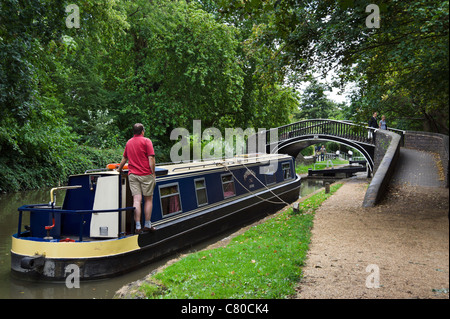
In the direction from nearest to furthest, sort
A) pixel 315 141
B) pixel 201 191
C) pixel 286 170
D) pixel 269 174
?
pixel 201 191, pixel 269 174, pixel 286 170, pixel 315 141

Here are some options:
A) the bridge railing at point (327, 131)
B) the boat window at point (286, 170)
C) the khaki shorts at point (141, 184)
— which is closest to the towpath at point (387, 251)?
the khaki shorts at point (141, 184)

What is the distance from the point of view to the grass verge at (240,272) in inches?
197

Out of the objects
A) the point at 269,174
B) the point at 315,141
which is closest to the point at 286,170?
the point at 269,174

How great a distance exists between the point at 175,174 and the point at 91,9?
9.47m

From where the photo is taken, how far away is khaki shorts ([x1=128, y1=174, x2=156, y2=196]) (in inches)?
284

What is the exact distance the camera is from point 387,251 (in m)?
5.46

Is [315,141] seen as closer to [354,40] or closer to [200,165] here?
[200,165]

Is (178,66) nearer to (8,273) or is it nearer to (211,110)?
(211,110)

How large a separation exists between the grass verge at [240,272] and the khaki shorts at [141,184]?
1438 mm

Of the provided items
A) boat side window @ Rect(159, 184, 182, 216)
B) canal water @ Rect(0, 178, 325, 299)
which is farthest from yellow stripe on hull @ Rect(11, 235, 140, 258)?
boat side window @ Rect(159, 184, 182, 216)

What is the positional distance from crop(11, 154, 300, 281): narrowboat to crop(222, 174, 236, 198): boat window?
0.06 meters

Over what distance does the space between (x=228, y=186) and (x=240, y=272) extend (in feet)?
19.6

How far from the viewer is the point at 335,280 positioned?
486 cm

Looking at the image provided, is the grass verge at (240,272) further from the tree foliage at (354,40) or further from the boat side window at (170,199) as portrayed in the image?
the tree foliage at (354,40)
